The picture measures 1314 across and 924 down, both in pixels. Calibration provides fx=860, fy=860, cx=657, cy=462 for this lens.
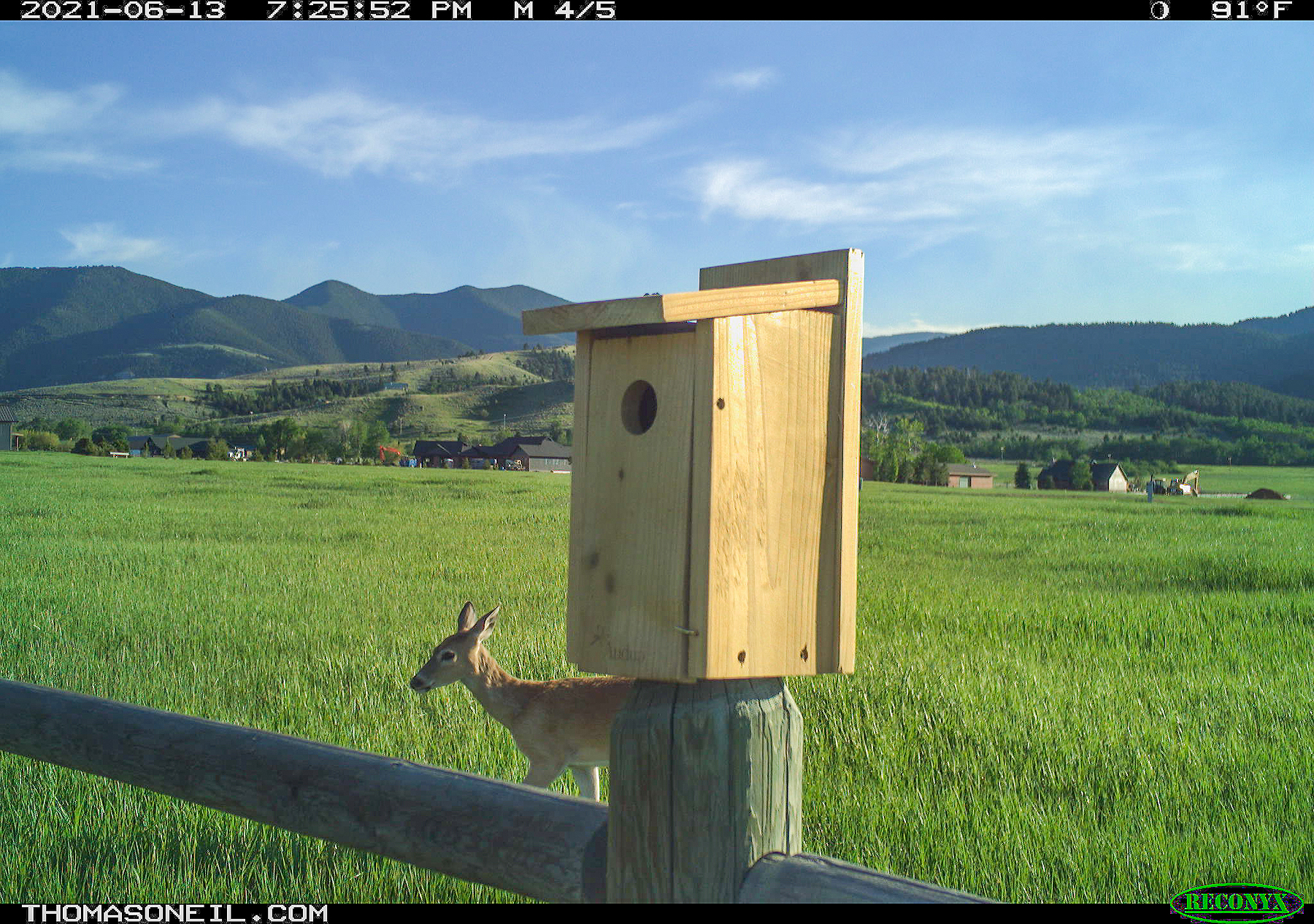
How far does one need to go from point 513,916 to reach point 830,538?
172 centimetres

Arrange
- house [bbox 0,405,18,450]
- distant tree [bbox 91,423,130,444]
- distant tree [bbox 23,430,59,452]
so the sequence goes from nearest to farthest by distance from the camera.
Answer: house [bbox 0,405,18,450]
distant tree [bbox 23,430,59,452]
distant tree [bbox 91,423,130,444]

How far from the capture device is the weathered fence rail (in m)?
1.86

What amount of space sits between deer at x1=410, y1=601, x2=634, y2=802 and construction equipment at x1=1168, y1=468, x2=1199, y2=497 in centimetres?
6165

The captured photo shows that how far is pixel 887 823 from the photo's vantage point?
382 centimetres

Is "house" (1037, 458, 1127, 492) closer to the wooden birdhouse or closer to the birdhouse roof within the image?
the wooden birdhouse

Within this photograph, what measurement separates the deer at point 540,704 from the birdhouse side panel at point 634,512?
1.69m

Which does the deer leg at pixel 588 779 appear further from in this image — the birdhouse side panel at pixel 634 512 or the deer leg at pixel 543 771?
the birdhouse side panel at pixel 634 512

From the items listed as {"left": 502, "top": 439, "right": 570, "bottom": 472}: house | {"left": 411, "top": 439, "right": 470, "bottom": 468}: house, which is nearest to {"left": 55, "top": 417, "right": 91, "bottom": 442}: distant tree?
{"left": 411, "top": 439, "right": 470, "bottom": 468}: house

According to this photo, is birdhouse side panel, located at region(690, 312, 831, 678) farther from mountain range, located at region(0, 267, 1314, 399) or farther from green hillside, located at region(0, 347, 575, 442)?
mountain range, located at region(0, 267, 1314, 399)

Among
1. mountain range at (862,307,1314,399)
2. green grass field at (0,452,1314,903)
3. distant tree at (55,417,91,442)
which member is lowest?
green grass field at (0,452,1314,903)

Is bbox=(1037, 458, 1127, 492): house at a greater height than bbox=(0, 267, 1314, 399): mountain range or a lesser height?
lesser

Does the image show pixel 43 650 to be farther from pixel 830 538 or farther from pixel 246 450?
pixel 246 450

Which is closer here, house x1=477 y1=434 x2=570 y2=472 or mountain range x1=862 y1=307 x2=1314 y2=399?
house x1=477 y1=434 x2=570 y2=472

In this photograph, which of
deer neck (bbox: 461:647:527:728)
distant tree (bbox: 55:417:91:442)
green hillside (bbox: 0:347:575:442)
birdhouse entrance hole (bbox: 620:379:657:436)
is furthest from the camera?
green hillside (bbox: 0:347:575:442)
